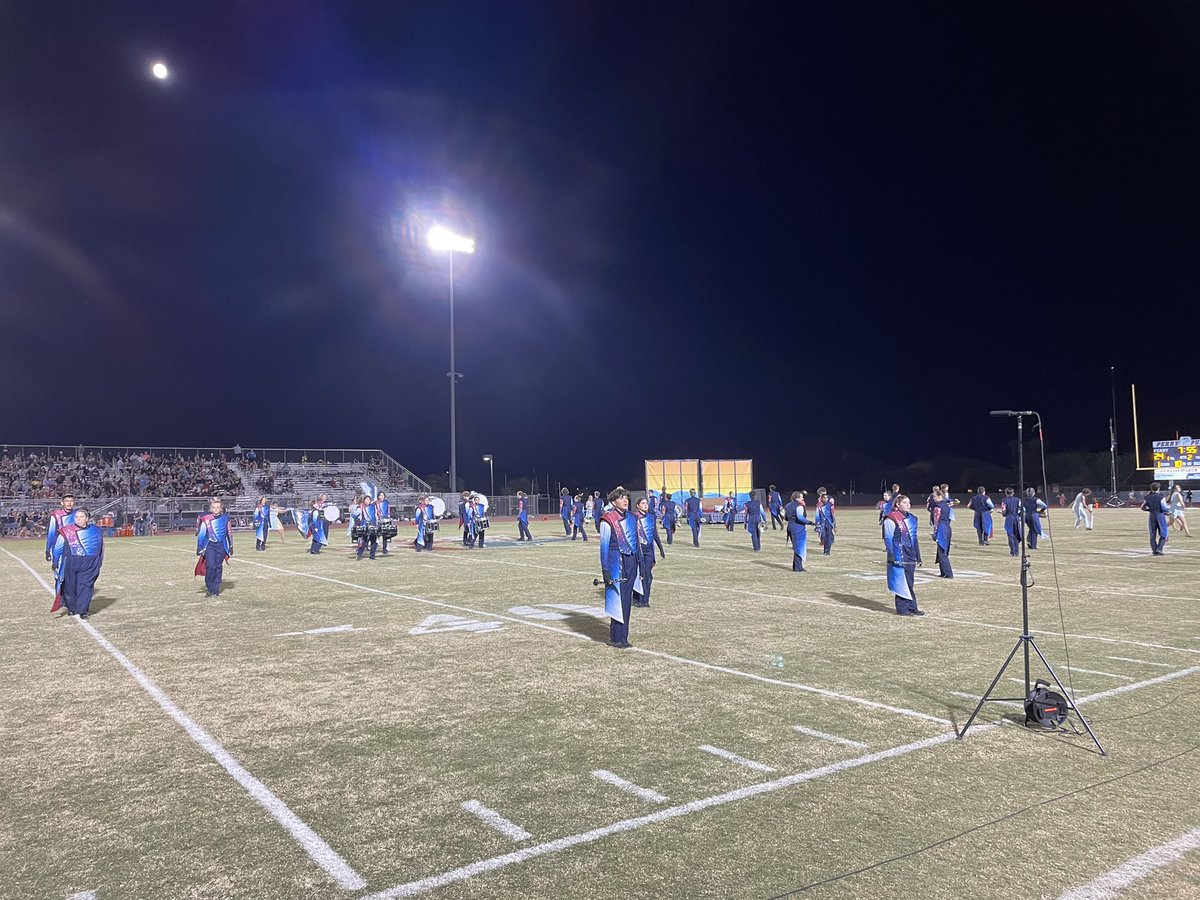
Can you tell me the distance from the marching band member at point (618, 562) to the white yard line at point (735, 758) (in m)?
3.67

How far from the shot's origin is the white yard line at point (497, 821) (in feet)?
14.0

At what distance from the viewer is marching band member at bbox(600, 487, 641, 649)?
929cm

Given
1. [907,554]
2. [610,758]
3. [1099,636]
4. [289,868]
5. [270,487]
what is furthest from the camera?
[270,487]

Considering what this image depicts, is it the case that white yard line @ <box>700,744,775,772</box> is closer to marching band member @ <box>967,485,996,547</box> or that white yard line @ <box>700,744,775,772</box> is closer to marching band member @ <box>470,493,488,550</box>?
marching band member @ <box>967,485,996,547</box>

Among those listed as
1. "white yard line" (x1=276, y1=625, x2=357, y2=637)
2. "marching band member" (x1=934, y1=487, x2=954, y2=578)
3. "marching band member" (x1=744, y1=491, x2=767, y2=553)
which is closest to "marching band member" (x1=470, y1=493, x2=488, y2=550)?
"marching band member" (x1=744, y1=491, x2=767, y2=553)

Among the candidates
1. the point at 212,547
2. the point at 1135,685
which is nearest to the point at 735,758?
the point at 1135,685

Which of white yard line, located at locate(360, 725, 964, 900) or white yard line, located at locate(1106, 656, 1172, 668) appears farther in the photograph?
white yard line, located at locate(1106, 656, 1172, 668)

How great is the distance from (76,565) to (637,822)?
1184cm

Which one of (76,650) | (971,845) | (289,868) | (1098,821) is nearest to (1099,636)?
(1098,821)

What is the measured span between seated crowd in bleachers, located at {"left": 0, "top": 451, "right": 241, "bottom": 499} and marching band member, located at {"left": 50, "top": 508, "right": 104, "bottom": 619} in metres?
41.0

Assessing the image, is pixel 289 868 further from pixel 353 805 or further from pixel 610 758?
pixel 610 758

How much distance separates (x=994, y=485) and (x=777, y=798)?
3308 inches

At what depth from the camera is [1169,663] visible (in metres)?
8.32

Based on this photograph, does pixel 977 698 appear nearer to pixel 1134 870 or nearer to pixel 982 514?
pixel 1134 870
